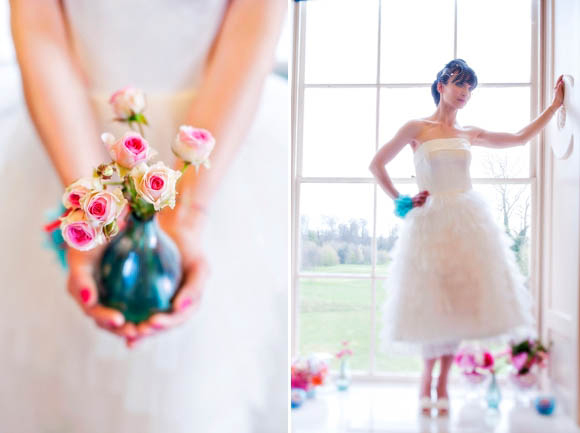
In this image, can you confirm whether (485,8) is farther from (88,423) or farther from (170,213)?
(88,423)

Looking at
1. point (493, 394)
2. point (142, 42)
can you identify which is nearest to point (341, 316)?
point (493, 394)

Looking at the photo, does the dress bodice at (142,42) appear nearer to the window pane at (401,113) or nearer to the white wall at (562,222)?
the window pane at (401,113)

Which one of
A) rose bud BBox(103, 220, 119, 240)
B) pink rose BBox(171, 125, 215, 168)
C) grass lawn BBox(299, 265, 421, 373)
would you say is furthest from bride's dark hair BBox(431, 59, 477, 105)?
rose bud BBox(103, 220, 119, 240)

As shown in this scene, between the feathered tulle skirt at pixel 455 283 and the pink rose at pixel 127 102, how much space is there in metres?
1.04

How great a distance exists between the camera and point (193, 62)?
6.89ft

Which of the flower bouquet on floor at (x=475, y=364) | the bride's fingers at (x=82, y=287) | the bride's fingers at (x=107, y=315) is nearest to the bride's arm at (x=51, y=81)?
the bride's fingers at (x=82, y=287)

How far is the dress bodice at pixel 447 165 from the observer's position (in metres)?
1.80

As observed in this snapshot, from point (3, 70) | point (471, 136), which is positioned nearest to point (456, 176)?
point (471, 136)

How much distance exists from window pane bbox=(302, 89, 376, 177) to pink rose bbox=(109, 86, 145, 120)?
0.58 m

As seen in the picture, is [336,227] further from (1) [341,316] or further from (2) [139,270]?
(2) [139,270]

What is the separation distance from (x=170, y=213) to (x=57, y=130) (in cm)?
52

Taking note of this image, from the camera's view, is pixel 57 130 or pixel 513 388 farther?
pixel 57 130

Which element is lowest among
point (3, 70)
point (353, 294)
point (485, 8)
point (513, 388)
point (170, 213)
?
point (513, 388)

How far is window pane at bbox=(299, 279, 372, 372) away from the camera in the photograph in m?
2.04
